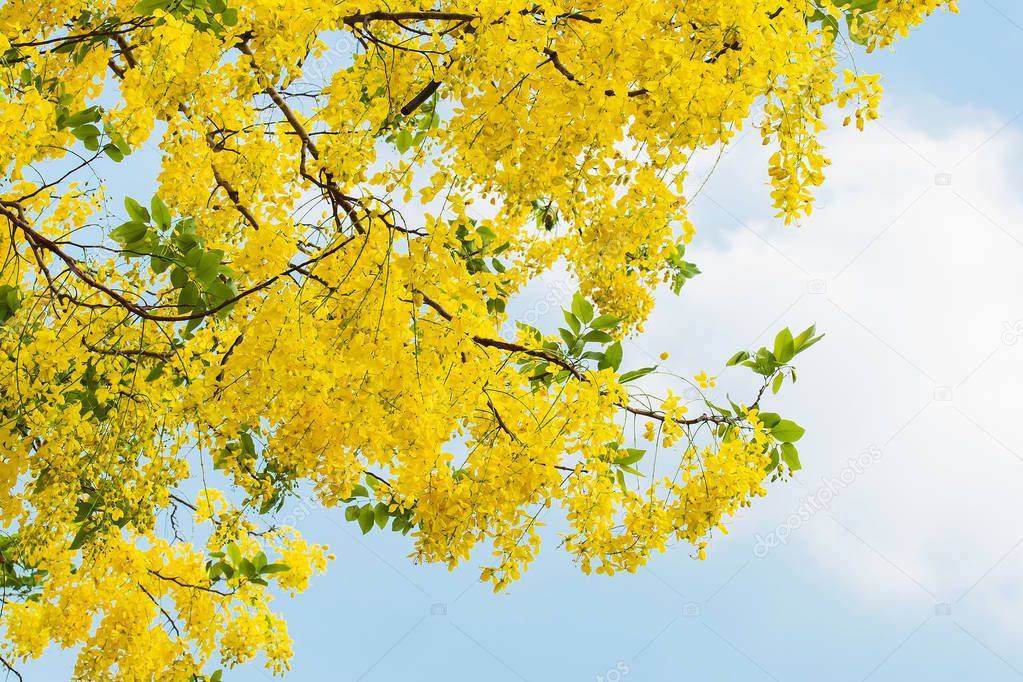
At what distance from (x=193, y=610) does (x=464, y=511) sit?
1.63 metres

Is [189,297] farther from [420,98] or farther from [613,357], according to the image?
[613,357]

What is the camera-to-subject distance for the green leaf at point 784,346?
2.71 m

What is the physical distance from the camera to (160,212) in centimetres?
260

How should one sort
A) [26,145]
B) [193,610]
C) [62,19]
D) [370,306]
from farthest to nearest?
1. [193,610]
2. [62,19]
3. [26,145]
4. [370,306]

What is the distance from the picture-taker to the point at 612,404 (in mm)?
2252

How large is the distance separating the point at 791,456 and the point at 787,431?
0.07 m

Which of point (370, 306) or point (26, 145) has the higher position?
point (26, 145)

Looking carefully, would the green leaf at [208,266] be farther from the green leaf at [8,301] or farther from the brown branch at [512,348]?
the green leaf at [8,301]

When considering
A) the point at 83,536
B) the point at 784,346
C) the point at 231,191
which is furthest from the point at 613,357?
the point at 83,536

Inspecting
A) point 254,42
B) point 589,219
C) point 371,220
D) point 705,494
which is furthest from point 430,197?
point 705,494

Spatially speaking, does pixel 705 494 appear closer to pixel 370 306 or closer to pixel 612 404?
pixel 612 404

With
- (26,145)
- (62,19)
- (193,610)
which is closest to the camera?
(26,145)

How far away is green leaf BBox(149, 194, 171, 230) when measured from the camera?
2.59 metres

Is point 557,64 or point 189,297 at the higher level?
point 557,64
